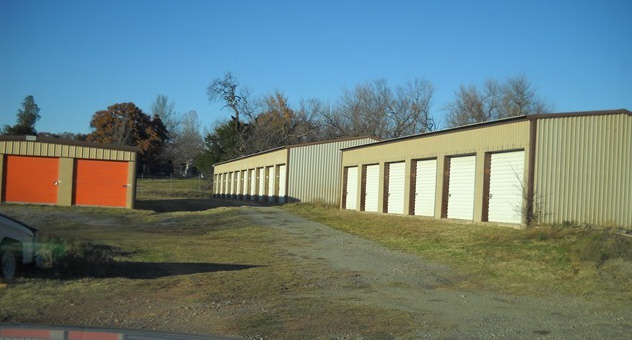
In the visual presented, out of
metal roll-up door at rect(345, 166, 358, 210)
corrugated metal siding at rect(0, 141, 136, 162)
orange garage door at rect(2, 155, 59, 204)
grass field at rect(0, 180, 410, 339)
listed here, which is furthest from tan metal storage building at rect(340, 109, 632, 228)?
orange garage door at rect(2, 155, 59, 204)

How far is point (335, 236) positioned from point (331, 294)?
9.77 meters

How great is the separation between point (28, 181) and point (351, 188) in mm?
16191

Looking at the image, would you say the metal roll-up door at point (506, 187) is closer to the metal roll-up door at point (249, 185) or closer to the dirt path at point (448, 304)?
the dirt path at point (448, 304)

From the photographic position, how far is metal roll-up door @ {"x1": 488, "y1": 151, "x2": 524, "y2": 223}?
18.7 m

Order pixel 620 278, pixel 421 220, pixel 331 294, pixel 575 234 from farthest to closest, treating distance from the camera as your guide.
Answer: pixel 421 220
pixel 575 234
pixel 620 278
pixel 331 294

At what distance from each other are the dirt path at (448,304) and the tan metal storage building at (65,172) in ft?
59.3

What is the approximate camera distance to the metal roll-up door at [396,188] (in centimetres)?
2639

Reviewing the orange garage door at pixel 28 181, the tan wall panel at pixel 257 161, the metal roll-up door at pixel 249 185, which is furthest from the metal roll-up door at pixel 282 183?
the orange garage door at pixel 28 181

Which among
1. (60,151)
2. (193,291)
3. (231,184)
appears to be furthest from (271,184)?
(193,291)

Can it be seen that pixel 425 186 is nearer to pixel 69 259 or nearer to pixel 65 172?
pixel 69 259

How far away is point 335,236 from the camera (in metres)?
20.3

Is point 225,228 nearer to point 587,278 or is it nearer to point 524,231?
point 524,231

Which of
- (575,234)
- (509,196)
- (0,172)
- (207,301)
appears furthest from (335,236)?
(0,172)

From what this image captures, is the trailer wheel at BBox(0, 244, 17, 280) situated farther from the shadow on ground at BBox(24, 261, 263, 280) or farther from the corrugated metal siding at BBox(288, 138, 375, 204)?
the corrugated metal siding at BBox(288, 138, 375, 204)
